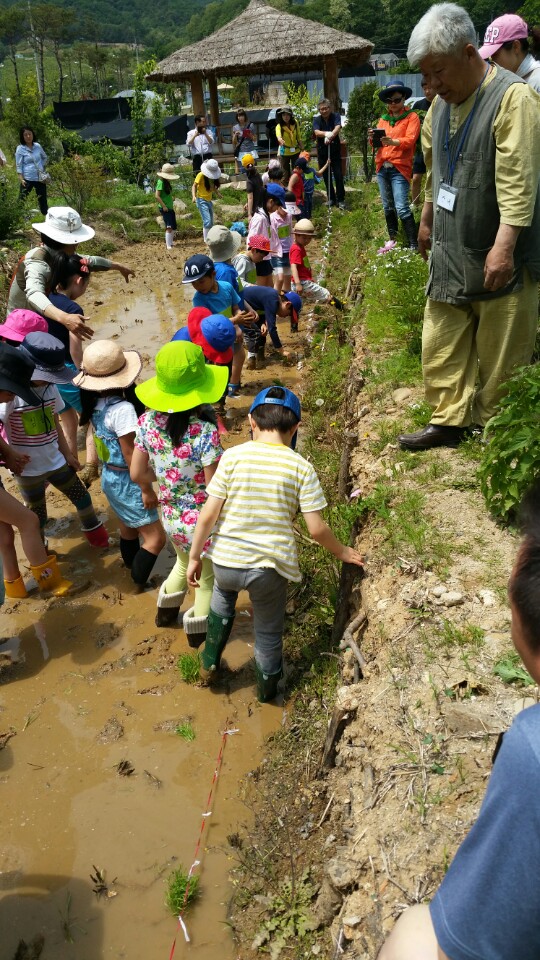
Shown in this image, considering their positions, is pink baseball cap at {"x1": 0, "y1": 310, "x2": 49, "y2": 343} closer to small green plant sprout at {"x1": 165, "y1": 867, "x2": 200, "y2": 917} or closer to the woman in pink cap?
small green plant sprout at {"x1": 165, "y1": 867, "x2": 200, "y2": 917}

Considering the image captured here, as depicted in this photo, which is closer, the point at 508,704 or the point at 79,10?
the point at 508,704

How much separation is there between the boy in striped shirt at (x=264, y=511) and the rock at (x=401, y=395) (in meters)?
1.88

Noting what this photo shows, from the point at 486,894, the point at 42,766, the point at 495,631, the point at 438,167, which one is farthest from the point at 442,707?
the point at 438,167

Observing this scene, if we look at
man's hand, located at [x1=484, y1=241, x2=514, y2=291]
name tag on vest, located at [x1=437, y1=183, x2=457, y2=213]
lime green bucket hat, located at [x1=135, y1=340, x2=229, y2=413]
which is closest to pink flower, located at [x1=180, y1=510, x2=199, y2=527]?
lime green bucket hat, located at [x1=135, y1=340, x2=229, y2=413]

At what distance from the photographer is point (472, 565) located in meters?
2.96

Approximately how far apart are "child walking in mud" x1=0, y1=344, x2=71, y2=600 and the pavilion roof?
16413 millimetres

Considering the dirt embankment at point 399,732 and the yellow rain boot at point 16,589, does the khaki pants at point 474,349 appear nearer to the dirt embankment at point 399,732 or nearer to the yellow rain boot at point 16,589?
the dirt embankment at point 399,732

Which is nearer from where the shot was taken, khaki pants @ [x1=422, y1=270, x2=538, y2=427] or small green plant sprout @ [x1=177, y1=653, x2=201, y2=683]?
khaki pants @ [x1=422, y1=270, x2=538, y2=427]

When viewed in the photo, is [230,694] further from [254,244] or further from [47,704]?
[254,244]

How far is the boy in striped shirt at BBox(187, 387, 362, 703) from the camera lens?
9.52 feet

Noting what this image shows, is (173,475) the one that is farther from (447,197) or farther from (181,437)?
(447,197)

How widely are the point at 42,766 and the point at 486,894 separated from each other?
2721 mm

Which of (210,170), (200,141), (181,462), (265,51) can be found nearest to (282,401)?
(181,462)

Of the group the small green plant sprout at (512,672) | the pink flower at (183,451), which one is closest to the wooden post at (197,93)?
the pink flower at (183,451)
